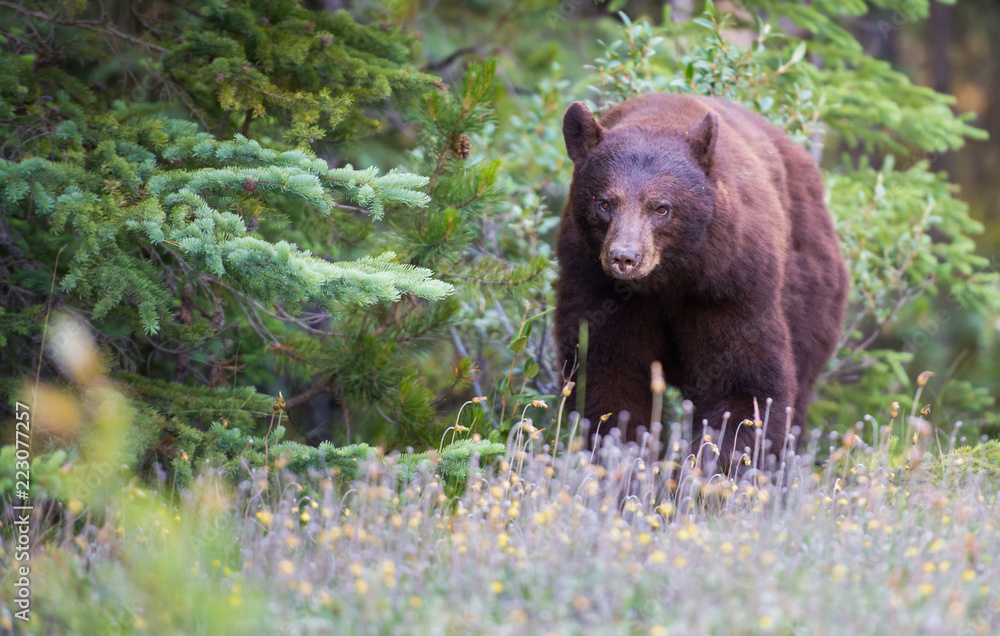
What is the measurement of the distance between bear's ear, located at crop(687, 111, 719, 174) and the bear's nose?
0.73m

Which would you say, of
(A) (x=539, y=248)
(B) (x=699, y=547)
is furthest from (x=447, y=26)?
(B) (x=699, y=547)

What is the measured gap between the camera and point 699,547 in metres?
3.03

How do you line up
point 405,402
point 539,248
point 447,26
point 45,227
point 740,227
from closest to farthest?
point 740,227
point 405,402
point 45,227
point 539,248
point 447,26

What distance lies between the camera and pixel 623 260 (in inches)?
161

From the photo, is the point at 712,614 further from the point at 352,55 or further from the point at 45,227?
the point at 45,227

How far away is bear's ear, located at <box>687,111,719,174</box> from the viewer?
4.48 m

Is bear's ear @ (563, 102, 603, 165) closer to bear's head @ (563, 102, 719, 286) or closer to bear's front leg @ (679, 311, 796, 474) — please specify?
bear's head @ (563, 102, 719, 286)

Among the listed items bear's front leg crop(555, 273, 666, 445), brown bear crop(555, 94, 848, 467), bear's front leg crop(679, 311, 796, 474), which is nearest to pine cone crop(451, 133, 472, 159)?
brown bear crop(555, 94, 848, 467)

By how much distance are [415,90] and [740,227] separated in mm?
1877

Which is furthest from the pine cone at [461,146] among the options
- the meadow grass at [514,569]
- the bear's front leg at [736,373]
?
the meadow grass at [514,569]

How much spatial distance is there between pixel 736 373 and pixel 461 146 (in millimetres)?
1859

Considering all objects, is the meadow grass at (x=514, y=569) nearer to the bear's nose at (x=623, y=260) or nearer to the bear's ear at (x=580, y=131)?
the bear's nose at (x=623, y=260)

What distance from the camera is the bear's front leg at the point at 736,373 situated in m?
4.62

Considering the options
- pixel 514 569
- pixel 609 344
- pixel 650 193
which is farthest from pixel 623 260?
pixel 514 569
